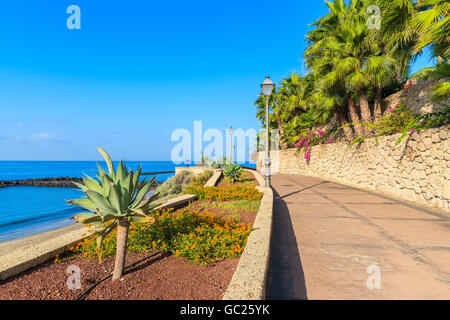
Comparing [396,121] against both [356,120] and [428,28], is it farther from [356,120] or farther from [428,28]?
[428,28]

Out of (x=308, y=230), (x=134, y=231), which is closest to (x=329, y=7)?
(x=308, y=230)

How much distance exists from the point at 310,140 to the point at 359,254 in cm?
1687

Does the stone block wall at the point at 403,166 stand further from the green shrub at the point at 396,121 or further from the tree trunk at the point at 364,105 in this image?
the tree trunk at the point at 364,105

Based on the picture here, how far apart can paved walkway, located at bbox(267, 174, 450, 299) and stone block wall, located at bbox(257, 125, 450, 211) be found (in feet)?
3.10

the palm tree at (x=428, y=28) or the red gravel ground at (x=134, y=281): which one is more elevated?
the palm tree at (x=428, y=28)

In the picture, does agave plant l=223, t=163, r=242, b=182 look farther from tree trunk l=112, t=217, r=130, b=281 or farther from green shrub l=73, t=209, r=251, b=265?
tree trunk l=112, t=217, r=130, b=281

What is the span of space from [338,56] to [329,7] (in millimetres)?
4131

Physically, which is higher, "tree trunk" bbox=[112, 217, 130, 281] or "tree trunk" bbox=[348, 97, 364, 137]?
"tree trunk" bbox=[348, 97, 364, 137]

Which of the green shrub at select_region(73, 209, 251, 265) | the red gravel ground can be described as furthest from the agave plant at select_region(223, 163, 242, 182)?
the red gravel ground

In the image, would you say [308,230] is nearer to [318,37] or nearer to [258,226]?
[258,226]

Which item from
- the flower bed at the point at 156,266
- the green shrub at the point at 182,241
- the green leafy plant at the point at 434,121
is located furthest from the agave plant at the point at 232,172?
the green shrub at the point at 182,241

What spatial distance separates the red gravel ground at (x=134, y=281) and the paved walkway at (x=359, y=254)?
0.72 metres

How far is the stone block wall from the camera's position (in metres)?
6.34

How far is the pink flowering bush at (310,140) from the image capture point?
57.5 feet
